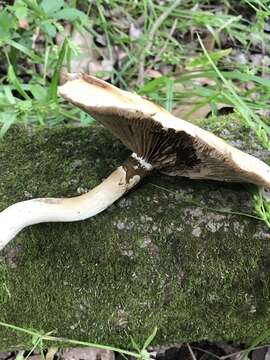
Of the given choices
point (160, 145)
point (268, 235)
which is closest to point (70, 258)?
point (160, 145)

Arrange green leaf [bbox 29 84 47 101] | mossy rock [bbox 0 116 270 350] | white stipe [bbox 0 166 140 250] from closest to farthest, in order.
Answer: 1. white stipe [bbox 0 166 140 250]
2. mossy rock [bbox 0 116 270 350]
3. green leaf [bbox 29 84 47 101]

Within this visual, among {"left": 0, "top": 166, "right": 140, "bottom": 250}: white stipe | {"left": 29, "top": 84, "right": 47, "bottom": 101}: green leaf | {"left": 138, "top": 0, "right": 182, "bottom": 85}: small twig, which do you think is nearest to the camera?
{"left": 0, "top": 166, "right": 140, "bottom": 250}: white stipe

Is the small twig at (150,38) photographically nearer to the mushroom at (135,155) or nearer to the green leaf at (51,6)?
the green leaf at (51,6)

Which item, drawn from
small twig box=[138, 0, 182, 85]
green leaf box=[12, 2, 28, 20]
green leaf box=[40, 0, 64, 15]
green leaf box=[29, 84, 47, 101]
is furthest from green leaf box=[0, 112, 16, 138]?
small twig box=[138, 0, 182, 85]

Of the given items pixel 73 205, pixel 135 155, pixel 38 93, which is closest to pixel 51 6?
pixel 38 93

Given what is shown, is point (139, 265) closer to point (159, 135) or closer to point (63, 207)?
point (63, 207)

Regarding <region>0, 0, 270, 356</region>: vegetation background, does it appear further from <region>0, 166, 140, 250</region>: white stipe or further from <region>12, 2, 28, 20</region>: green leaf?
<region>0, 166, 140, 250</region>: white stipe

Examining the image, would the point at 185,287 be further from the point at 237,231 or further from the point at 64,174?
the point at 64,174
